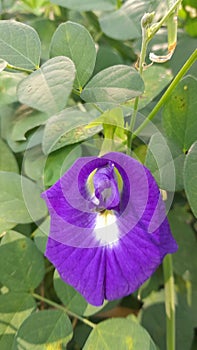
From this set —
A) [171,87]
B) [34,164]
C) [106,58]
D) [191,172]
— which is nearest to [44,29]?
[106,58]

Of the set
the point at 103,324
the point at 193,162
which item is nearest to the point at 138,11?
the point at 193,162

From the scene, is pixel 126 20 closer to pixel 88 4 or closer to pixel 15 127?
pixel 88 4

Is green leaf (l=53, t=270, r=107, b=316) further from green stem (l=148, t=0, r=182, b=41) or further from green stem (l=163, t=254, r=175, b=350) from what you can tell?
green stem (l=148, t=0, r=182, b=41)

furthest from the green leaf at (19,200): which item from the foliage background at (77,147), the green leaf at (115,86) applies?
the green leaf at (115,86)

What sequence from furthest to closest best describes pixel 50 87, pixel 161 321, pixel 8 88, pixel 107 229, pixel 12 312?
pixel 161 321
pixel 8 88
pixel 12 312
pixel 107 229
pixel 50 87

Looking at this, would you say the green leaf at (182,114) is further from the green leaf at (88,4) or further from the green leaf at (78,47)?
the green leaf at (88,4)
